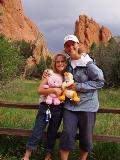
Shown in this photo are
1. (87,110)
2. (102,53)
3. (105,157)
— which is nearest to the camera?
(87,110)

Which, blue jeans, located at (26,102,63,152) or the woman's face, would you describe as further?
blue jeans, located at (26,102,63,152)

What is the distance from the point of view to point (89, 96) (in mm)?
6297

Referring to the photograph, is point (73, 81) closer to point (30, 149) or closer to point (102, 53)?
point (30, 149)

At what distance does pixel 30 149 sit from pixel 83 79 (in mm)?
1266

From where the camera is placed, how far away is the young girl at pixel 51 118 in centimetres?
645

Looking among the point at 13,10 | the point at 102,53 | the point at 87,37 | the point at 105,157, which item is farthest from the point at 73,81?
the point at 87,37

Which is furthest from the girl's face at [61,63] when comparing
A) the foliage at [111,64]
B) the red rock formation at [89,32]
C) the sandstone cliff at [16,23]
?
the red rock formation at [89,32]

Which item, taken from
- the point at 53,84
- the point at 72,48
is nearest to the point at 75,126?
the point at 53,84

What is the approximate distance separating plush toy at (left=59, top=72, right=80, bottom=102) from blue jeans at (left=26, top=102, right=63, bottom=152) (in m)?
0.23

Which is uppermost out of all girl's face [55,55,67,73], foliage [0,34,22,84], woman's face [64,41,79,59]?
foliage [0,34,22,84]

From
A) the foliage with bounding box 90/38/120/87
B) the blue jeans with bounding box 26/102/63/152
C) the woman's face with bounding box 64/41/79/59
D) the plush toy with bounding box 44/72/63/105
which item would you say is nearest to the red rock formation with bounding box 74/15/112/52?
the foliage with bounding box 90/38/120/87

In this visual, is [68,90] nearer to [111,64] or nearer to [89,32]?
[111,64]

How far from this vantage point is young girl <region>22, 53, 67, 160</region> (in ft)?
21.2

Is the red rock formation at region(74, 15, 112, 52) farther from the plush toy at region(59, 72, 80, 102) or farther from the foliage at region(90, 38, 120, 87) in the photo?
the plush toy at region(59, 72, 80, 102)
